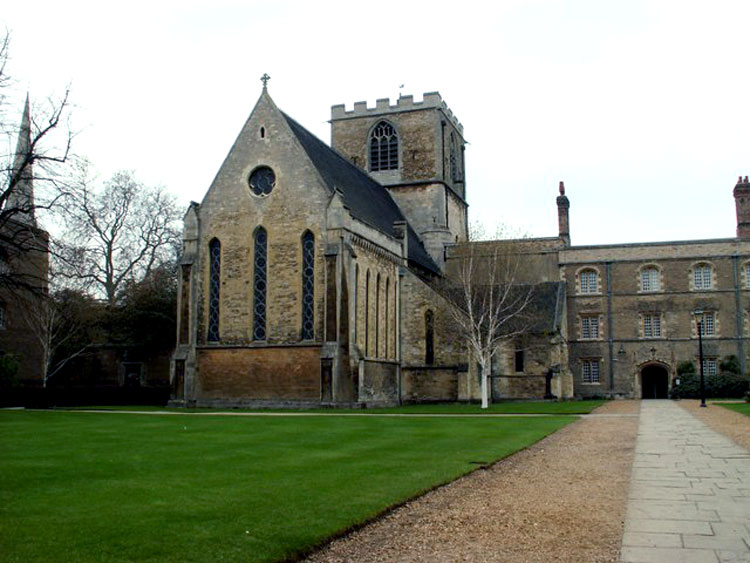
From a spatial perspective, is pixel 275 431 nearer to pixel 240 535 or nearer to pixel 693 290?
pixel 240 535

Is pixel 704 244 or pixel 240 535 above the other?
pixel 704 244

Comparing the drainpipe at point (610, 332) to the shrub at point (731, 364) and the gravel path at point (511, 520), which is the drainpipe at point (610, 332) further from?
the gravel path at point (511, 520)

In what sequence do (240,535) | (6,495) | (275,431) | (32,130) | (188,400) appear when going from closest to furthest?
(240,535)
(6,495)
(275,431)
(32,130)
(188,400)

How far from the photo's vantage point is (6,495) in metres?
9.72

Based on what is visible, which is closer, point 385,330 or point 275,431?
point 275,431

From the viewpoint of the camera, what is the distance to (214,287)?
119 feet

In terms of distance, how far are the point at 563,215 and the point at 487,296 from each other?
61.7ft

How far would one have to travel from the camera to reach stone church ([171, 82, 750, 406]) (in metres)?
34.3

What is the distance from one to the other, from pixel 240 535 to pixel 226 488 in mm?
2756

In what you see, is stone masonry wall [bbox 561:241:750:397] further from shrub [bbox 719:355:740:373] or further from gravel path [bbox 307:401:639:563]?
gravel path [bbox 307:401:639:563]

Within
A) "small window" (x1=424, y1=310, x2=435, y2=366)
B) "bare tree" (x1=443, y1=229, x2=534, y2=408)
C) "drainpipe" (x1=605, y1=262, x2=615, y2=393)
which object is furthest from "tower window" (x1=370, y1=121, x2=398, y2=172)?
"drainpipe" (x1=605, y1=262, x2=615, y2=393)

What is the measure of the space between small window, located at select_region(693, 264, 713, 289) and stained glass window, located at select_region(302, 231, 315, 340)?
29924mm

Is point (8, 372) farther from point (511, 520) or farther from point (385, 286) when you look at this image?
point (511, 520)

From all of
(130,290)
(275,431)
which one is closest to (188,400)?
(130,290)
